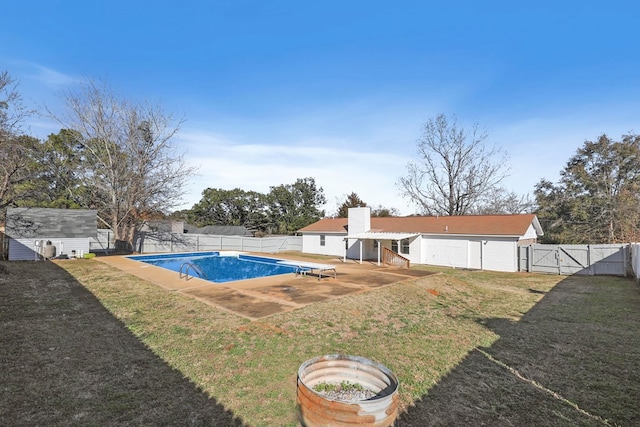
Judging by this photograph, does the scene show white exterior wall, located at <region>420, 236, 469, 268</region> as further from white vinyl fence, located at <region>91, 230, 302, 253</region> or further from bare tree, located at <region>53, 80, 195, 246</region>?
bare tree, located at <region>53, 80, 195, 246</region>

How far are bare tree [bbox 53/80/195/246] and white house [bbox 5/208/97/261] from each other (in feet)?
9.45

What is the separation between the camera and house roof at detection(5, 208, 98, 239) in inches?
680

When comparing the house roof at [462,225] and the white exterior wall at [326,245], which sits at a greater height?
the house roof at [462,225]

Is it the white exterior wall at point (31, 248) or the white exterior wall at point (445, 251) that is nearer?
the white exterior wall at point (31, 248)

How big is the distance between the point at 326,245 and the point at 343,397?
21.9 meters

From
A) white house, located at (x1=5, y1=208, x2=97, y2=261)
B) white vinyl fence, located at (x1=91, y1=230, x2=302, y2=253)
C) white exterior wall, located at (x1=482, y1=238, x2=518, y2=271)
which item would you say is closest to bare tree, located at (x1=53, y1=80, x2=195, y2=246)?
white vinyl fence, located at (x1=91, y1=230, x2=302, y2=253)

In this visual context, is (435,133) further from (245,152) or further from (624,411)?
(624,411)

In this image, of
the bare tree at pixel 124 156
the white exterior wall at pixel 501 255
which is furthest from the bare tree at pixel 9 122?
the white exterior wall at pixel 501 255

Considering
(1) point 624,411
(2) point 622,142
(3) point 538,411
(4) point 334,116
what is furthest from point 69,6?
(2) point 622,142

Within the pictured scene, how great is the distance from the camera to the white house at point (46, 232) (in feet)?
55.8

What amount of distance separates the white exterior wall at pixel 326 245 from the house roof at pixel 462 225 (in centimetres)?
60

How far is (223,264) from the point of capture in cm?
2155

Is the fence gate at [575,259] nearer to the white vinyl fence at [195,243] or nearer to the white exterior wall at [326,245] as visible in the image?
the white exterior wall at [326,245]

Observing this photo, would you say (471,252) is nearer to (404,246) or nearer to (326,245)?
(404,246)
